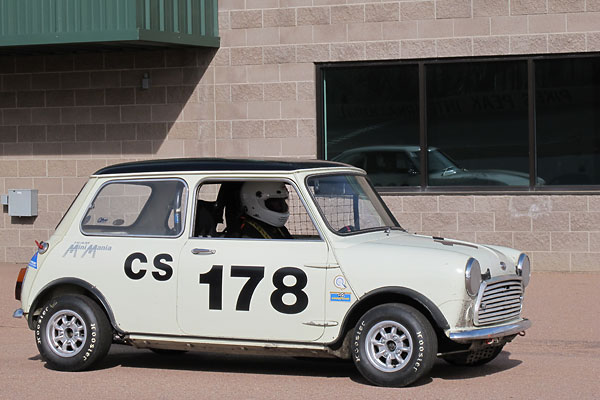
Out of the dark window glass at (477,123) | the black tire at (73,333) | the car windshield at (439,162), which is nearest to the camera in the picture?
the black tire at (73,333)

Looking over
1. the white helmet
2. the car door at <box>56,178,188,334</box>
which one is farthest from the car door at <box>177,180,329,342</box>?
the white helmet

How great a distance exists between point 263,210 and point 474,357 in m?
1.99

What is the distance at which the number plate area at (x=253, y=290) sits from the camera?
A: 783 cm

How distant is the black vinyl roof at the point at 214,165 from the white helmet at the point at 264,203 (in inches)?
10.6

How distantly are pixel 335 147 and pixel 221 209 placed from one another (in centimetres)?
681

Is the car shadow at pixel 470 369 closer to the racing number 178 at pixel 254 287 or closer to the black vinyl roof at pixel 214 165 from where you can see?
the racing number 178 at pixel 254 287

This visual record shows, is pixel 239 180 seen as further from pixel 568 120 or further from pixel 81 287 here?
pixel 568 120

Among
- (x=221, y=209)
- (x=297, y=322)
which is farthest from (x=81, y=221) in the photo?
(x=297, y=322)

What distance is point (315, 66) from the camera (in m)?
15.3

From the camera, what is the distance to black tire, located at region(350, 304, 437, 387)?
748 cm

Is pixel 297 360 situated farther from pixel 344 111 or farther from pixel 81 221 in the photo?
pixel 344 111

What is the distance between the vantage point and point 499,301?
786 cm

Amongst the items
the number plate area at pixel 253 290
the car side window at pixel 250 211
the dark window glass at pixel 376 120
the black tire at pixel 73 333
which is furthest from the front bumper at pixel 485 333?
the dark window glass at pixel 376 120

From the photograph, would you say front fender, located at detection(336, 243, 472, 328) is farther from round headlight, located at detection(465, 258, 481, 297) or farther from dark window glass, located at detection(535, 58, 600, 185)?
dark window glass, located at detection(535, 58, 600, 185)
